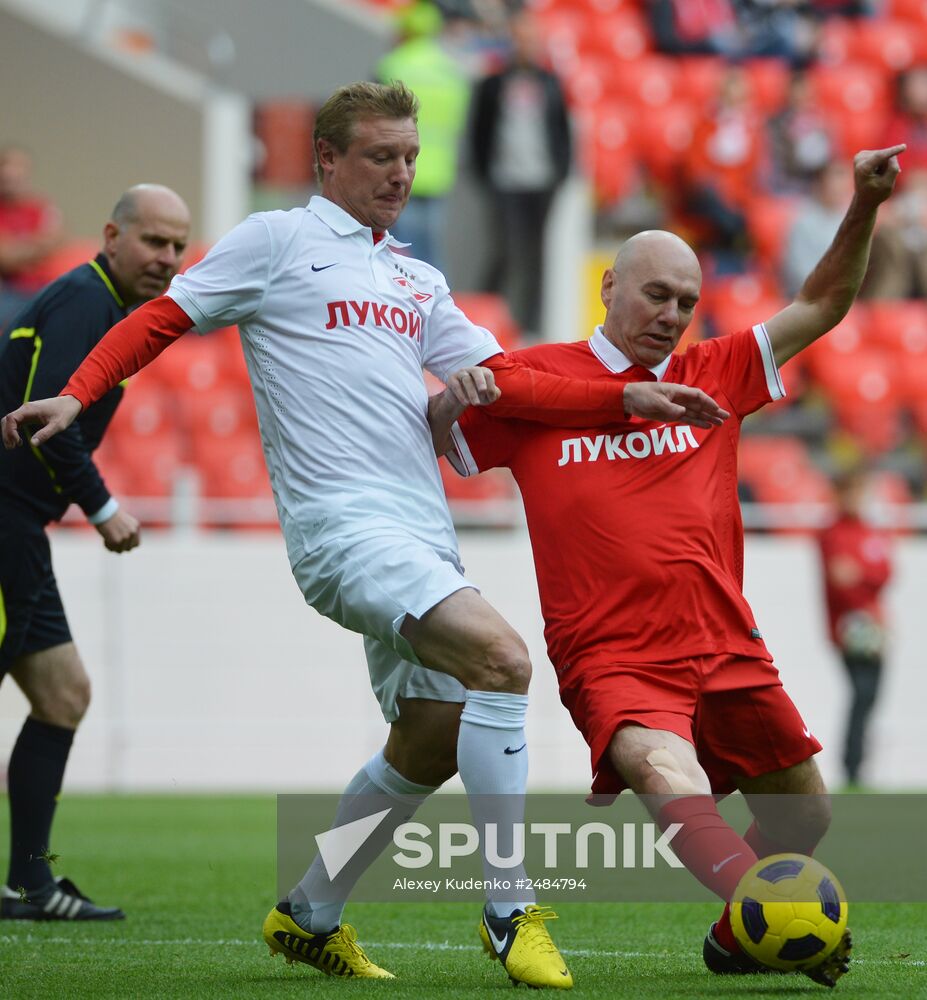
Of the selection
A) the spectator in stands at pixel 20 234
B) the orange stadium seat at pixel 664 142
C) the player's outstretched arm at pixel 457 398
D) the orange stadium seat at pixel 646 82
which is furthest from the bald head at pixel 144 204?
the orange stadium seat at pixel 646 82

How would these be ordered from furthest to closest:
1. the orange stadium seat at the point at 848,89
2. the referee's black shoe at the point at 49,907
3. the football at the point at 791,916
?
1. the orange stadium seat at the point at 848,89
2. the referee's black shoe at the point at 49,907
3. the football at the point at 791,916

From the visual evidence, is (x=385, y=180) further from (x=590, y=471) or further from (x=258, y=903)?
(x=258, y=903)

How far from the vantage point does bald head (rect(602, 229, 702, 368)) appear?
4898 millimetres

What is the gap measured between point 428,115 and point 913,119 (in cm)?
567

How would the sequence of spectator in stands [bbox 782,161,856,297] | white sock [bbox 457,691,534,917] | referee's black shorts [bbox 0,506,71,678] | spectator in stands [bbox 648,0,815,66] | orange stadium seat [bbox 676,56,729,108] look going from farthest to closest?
spectator in stands [bbox 648,0,815,66]
orange stadium seat [bbox 676,56,729,108]
spectator in stands [bbox 782,161,856,297]
referee's black shorts [bbox 0,506,71,678]
white sock [bbox 457,691,534,917]

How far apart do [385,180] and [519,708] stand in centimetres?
150

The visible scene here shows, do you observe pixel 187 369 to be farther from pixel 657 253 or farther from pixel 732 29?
pixel 657 253

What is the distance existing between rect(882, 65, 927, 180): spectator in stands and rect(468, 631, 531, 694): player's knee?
14.5m

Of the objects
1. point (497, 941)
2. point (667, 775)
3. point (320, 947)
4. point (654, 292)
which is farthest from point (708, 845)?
point (654, 292)

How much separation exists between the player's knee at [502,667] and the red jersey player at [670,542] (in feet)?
0.88

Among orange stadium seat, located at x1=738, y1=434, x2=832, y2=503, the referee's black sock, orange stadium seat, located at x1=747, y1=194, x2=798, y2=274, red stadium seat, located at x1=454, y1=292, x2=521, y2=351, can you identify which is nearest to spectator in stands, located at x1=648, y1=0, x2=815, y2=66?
orange stadium seat, located at x1=747, y1=194, x2=798, y2=274

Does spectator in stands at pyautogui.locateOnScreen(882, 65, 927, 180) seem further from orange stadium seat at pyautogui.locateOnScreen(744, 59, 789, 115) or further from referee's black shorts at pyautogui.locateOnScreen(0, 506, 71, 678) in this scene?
referee's black shorts at pyautogui.locateOnScreen(0, 506, 71, 678)

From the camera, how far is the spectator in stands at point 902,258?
54.4ft

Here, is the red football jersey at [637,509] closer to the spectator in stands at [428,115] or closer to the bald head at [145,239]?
the bald head at [145,239]
